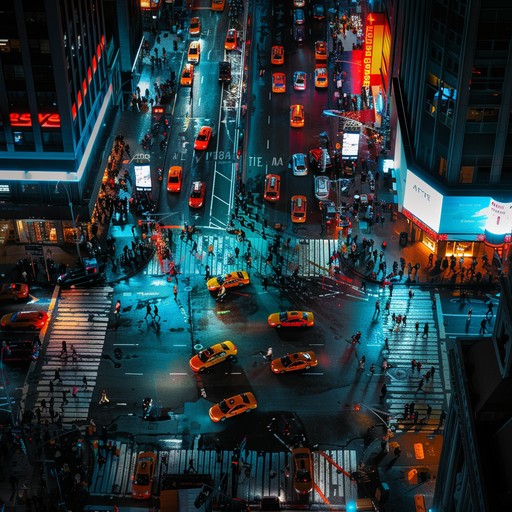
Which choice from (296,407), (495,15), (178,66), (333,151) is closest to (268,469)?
(296,407)

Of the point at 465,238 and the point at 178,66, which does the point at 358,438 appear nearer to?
the point at 465,238

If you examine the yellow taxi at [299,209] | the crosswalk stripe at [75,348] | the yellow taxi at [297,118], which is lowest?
the crosswalk stripe at [75,348]

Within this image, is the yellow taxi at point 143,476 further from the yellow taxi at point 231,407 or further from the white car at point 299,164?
the white car at point 299,164

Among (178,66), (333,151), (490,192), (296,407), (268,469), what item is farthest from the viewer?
(178,66)

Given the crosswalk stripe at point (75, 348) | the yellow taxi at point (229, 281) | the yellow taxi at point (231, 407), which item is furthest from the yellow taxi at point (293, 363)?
the crosswalk stripe at point (75, 348)

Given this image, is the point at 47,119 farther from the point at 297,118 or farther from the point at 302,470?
the point at 302,470

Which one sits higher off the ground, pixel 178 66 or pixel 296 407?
pixel 178 66

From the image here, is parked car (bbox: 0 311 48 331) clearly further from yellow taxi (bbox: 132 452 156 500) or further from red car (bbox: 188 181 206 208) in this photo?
red car (bbox: 188 181 206 208)

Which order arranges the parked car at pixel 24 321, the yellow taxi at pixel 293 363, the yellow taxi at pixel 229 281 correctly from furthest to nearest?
the yellow taxi at pixel 229 281 < the parked car at pixel 24 321 < the yellow taxi at pixel 293 363
